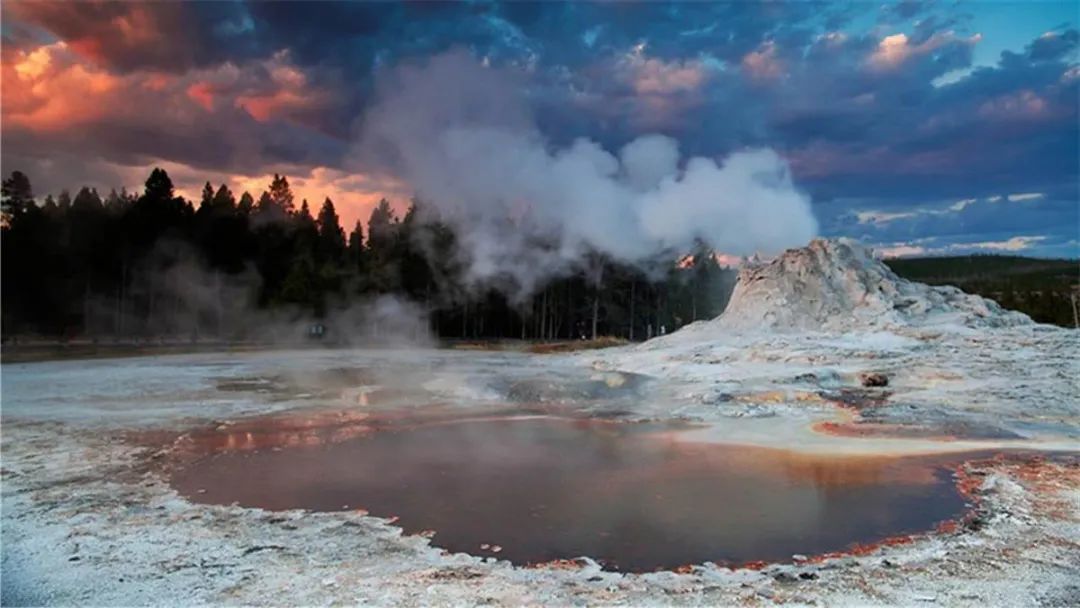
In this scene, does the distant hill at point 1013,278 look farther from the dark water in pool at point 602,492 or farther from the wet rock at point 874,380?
the dark water in pool at point 602,492

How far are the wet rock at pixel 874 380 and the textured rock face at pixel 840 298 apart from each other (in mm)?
6688

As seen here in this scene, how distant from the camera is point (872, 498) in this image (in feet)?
25.6

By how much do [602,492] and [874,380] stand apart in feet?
43.5

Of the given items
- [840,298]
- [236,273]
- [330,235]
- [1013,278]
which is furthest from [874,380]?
[1013,278]

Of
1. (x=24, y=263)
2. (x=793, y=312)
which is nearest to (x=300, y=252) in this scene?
(x=24, y=263)

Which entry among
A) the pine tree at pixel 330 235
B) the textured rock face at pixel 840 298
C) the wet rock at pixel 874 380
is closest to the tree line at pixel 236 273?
the pine tree at pixel 330 235

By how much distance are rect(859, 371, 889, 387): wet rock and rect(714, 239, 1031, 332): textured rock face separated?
6.69m

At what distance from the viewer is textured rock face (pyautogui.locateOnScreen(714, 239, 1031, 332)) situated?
25.6 m

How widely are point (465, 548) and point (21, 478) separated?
606cm

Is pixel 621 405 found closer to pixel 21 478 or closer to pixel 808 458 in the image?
pixel 808 458

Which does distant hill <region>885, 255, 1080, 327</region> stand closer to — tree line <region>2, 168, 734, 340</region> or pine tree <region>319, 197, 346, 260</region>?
tree line <region>2, 168, 734, 340</region>

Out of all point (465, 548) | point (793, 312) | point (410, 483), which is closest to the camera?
point (465, 548)

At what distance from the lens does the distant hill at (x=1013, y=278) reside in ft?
184

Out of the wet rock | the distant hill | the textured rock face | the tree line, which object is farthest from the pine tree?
the distant hill
